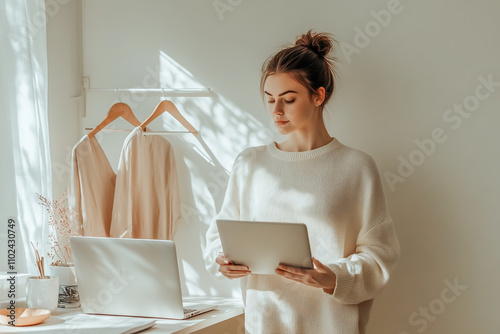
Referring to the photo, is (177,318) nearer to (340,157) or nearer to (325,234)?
(325,234)

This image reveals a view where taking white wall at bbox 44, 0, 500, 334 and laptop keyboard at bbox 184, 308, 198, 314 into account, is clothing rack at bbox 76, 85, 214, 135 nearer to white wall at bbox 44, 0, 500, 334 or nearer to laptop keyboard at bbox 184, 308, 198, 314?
white wall at bbox 44, 0, 500, 334

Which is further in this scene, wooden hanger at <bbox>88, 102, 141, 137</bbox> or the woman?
wooden hanger at <bbox>88, 102, 141, 137</bbox>


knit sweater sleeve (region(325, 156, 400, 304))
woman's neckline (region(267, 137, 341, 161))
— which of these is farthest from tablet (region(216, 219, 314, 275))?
woman's neckline (region(267, 137, 341, 161))

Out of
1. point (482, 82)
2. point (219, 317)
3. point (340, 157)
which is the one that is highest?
point (482, 82)

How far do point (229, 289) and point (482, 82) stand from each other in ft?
3.92

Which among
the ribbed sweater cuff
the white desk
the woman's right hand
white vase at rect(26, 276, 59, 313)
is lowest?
the white desk

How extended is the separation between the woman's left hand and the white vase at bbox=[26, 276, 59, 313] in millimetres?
835

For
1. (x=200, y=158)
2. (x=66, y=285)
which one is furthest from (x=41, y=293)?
(x=200, y=158)

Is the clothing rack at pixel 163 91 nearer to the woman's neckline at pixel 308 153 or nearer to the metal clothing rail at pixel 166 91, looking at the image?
the metal clothing rail at pixel 166 91

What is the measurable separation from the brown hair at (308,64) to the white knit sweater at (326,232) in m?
0.21

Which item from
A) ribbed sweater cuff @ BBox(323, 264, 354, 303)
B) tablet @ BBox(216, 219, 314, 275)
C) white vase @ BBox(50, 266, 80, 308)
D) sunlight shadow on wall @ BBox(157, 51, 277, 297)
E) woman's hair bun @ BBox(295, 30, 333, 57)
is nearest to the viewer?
tablet @ BBox(216, 219, 314, 275)

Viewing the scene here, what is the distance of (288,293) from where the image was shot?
2.05 meters

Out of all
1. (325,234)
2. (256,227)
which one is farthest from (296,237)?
(325,234)

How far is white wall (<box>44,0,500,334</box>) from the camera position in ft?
7.23
